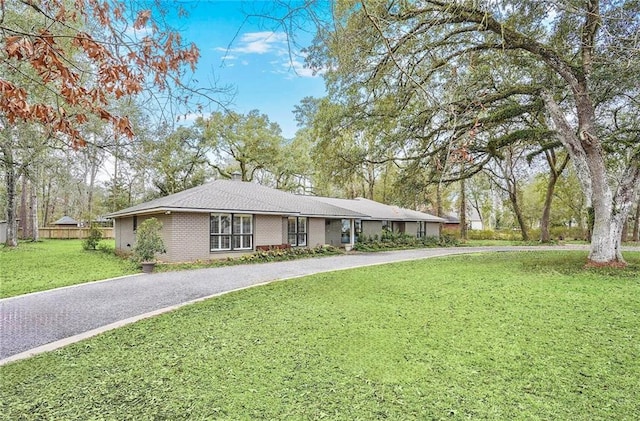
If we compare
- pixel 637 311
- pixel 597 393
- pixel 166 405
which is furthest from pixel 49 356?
pixel 637 311

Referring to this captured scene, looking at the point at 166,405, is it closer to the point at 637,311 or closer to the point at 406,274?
the point at 637,311

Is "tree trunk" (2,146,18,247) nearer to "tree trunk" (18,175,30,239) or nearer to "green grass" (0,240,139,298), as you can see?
"green grass" (0,240,139,298)

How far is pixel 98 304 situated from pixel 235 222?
28.4 ft

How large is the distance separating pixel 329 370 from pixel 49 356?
381cm

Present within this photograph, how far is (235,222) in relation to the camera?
1593cm

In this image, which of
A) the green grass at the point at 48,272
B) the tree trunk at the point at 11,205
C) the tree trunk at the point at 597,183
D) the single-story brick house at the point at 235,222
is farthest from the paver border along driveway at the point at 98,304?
the tree trunk at the point at 11,205

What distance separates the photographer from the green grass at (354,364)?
333 centimetres

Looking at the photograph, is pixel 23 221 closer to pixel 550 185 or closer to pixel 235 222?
pixel 235 222

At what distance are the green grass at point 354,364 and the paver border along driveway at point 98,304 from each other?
1.96ft

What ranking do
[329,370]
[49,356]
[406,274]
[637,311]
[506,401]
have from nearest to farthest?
[506,401]
[329,370]
[49,356]
[637,311]
[406,274]

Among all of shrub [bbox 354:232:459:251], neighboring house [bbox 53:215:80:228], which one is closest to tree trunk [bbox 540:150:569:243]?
shrub [bbox 354:232:459:251]

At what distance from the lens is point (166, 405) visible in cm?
341

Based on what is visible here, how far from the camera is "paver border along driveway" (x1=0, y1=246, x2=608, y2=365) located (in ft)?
17.9

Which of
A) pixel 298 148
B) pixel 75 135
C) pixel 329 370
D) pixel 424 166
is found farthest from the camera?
pixel 298 148
